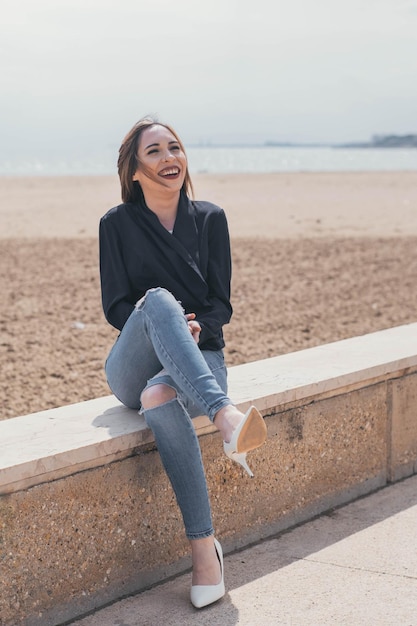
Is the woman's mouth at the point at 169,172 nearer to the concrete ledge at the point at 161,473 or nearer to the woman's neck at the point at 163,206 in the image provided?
the woman's neck at the point at 163,206

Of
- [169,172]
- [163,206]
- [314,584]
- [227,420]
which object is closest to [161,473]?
[227,420]

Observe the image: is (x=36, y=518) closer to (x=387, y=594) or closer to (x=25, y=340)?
(x=387, y=594)

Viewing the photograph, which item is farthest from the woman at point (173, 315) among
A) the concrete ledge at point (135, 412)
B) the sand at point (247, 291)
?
the sand at point (247, 291)

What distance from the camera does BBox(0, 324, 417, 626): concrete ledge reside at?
2.65 metres

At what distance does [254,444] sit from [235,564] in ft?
1.96

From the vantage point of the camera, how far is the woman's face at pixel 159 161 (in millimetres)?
3393

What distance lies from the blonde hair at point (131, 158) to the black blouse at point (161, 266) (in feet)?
0.35

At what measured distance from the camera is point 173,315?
2938 mm

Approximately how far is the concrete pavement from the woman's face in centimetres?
139

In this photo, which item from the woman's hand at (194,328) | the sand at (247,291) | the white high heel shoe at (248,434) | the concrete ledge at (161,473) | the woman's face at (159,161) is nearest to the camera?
the concrete ledge at (161,473)

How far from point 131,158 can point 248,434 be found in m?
1.25

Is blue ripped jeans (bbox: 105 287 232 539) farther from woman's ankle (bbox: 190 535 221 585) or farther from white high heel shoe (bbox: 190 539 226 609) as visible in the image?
white high heel shoe (bbox: 190 539 226 609)

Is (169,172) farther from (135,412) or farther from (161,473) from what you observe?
(161,473)

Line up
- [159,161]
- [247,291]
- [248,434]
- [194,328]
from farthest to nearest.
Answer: [247,291]
[159,161]
[194,328]
[248,434]
